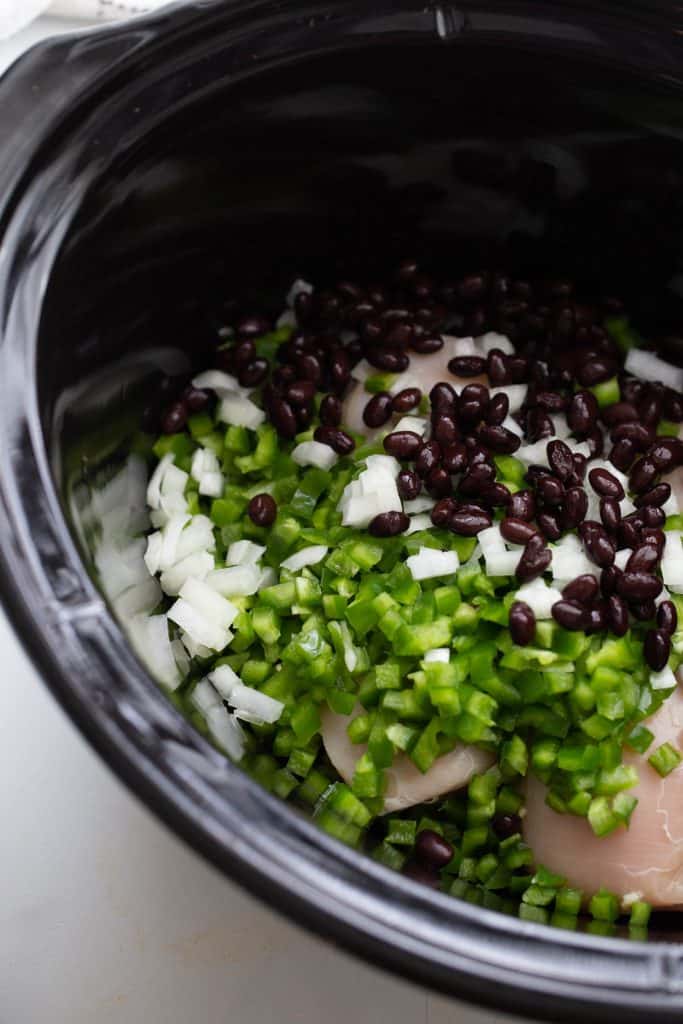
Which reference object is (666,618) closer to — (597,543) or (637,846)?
(597,543)

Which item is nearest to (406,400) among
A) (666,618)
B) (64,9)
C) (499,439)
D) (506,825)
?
(499,439)

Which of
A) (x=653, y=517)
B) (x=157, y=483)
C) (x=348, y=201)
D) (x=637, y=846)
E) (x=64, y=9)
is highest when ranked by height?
(x=64, y=9)

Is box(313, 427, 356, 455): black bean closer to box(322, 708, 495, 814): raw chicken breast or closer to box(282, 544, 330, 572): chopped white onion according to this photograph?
box(282, 544, 330, 572): chopped white onion

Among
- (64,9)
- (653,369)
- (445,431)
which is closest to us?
(445,431)

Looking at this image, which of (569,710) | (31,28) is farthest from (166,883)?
(31,28)

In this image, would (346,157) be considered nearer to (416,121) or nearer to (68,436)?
(416,121)

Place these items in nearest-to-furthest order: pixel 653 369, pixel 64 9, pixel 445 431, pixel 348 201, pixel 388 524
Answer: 1. pixel 388 524
2. pixel 445 431
3. pixel 348 201
4. pixel 653 369
5. pixel 64 9

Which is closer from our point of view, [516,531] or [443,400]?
[516,531]
